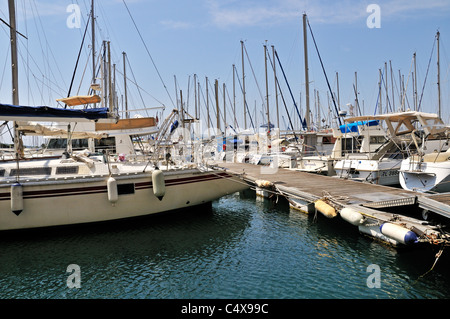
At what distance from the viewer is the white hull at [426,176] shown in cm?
1249

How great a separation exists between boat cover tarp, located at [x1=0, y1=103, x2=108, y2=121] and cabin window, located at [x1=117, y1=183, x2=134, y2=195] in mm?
2622

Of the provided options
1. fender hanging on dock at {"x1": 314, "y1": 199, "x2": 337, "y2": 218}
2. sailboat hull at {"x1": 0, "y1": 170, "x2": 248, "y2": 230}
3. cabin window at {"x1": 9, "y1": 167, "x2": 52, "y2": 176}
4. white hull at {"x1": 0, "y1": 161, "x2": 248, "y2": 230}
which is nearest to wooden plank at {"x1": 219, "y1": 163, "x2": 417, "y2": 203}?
fender hanging on dock at {"x1": 314, "y1": 199, "x2": 337, "y2": 218}

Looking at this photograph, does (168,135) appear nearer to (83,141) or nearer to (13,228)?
(13,228)

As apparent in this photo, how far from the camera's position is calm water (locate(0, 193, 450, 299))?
7.15 m

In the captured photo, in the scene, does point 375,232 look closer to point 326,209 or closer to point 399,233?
point 326,209

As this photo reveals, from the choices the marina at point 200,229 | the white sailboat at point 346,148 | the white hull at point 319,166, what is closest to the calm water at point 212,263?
the marina at point 200,229

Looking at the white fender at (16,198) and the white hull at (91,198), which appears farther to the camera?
the white hull at (91,198)

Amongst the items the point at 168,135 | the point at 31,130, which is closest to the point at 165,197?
the point at 168,135

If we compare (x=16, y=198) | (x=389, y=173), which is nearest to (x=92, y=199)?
(x=16, y=198)

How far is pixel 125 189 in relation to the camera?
11398mm

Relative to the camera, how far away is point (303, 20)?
78.6 ft

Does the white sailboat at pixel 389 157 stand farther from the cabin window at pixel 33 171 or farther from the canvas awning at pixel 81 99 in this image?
the cabin window at pixel 33 171

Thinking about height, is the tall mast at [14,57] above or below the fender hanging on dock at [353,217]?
above

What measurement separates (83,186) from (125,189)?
1.35 m
